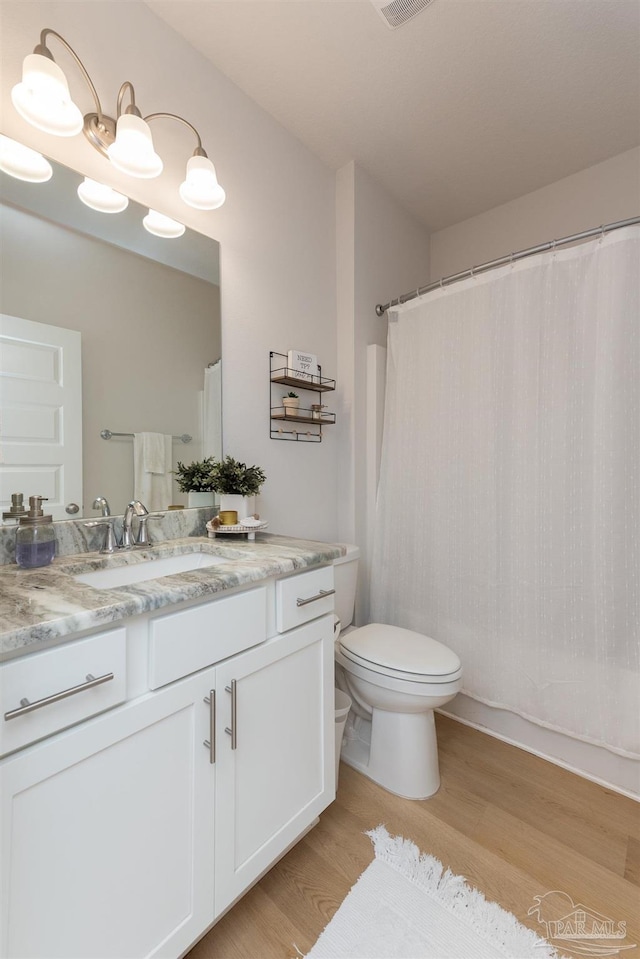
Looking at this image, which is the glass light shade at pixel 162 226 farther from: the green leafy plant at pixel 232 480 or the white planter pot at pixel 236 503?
the white planter pot at pixel 236 503

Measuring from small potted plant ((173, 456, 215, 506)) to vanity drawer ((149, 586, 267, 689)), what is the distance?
0.56 metres

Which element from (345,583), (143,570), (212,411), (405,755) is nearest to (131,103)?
(212,411)

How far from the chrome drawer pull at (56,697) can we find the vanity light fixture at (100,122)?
1.29 meters

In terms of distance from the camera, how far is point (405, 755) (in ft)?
4.85

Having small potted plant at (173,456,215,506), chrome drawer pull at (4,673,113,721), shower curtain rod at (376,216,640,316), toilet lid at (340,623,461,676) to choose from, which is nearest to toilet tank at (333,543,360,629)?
toilet lid at (340,623,461,676)

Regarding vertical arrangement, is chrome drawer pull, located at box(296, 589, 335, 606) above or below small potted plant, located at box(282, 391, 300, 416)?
below

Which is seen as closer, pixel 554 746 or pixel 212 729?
pixel 212 729

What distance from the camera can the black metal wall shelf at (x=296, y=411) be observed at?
1.79 m

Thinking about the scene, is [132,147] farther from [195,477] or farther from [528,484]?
[528,484]

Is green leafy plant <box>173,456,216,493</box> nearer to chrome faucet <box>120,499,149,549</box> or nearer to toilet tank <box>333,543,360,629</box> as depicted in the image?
chrome faucet <box>120,499,149,549</box>

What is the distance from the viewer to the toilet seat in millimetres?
1404

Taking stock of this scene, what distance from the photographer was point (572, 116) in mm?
1776

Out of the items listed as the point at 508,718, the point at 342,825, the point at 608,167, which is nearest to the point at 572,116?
the point at 608,167

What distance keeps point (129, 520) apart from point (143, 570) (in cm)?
17
